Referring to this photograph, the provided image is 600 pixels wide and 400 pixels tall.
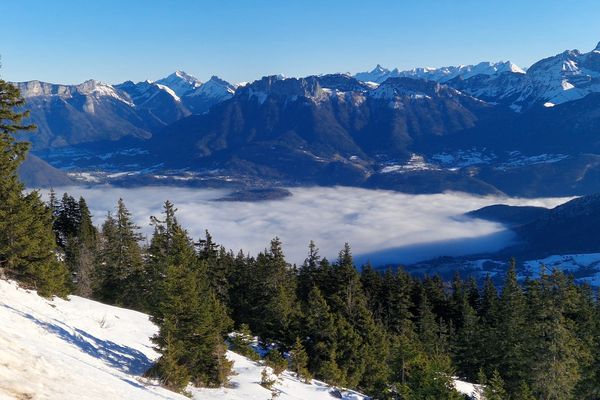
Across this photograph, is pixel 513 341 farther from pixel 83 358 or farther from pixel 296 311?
pixel 83 358

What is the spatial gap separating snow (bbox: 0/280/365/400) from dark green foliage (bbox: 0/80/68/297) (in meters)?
1.45

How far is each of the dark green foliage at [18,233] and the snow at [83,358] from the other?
1.45 m

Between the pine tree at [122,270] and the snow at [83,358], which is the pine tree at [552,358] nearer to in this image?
the snow at [83,358]

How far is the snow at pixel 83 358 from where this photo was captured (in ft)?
56.6

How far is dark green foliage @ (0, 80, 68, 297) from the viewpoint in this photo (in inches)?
1287

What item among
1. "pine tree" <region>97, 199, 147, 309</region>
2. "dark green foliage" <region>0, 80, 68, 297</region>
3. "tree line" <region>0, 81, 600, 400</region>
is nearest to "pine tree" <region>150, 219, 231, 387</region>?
"tree line" <region>0, 81, 600, 400</region>

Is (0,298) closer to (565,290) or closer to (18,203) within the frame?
(18,203)

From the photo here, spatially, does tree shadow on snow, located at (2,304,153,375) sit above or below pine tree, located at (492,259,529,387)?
above

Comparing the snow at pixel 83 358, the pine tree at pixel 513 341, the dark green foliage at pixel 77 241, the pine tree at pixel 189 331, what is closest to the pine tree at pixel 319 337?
the snow at pixel 83 358

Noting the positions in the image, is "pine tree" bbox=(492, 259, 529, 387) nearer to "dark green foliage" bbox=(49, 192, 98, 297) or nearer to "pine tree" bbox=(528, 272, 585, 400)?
"pine tree" bbox=(528, 272, 585, 400)

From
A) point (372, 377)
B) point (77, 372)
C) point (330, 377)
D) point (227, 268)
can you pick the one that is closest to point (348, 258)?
point (227, 268)

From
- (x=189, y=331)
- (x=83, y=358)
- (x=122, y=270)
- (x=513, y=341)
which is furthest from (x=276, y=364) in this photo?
(x=122, y=270)

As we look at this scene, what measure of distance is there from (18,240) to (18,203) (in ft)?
9.07

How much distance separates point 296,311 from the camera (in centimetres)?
5472
